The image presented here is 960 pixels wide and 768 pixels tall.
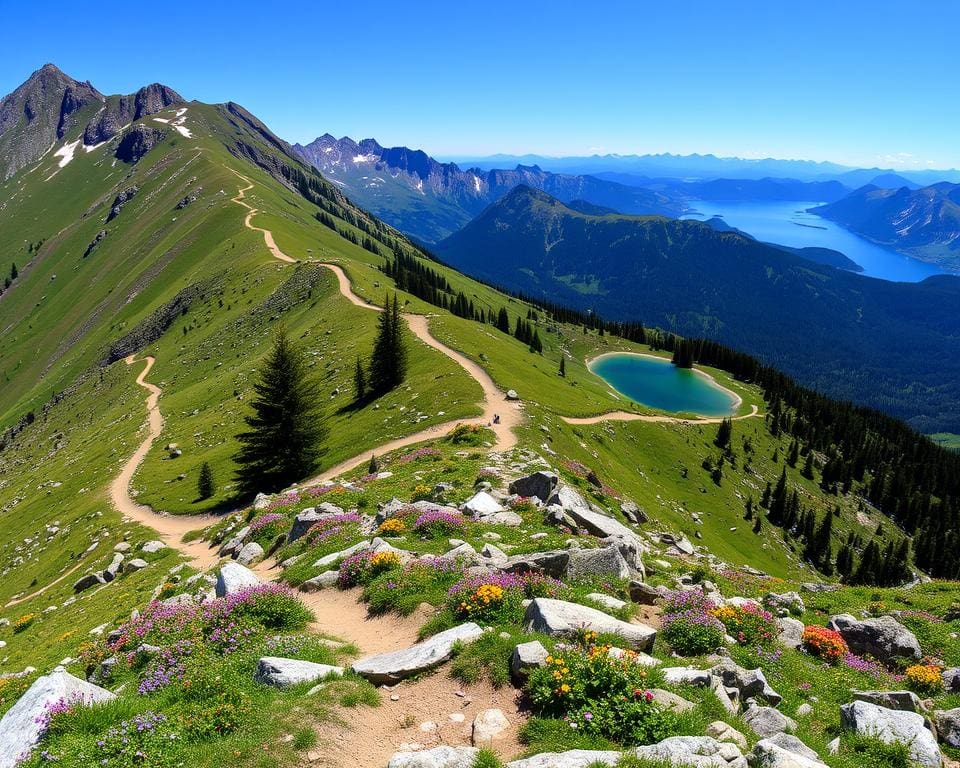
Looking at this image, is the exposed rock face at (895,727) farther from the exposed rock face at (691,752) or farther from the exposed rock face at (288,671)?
the exposed rock face at (288,671)

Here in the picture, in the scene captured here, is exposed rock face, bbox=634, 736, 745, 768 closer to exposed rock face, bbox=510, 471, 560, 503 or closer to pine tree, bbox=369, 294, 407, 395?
exposed rock face, bbox=510, 471, 560, 503

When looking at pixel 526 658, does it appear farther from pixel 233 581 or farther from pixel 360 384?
pixel 360 384

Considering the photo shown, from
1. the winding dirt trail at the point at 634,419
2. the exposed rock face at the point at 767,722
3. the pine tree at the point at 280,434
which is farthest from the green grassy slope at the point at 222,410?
the exposed rock face at the point at 767,722

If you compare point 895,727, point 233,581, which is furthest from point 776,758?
point 233,581

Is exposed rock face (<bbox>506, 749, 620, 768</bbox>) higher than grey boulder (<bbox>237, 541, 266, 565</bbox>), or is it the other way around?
exposed rock face (<bbox>506, 749, 620, 768</bbox>)

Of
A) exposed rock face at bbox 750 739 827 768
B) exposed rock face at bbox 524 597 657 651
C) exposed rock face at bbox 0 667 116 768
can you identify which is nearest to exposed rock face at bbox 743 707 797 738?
exposed rock face at bbox 750 739 827 768

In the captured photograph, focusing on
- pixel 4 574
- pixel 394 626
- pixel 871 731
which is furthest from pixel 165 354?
pixel 871 731
